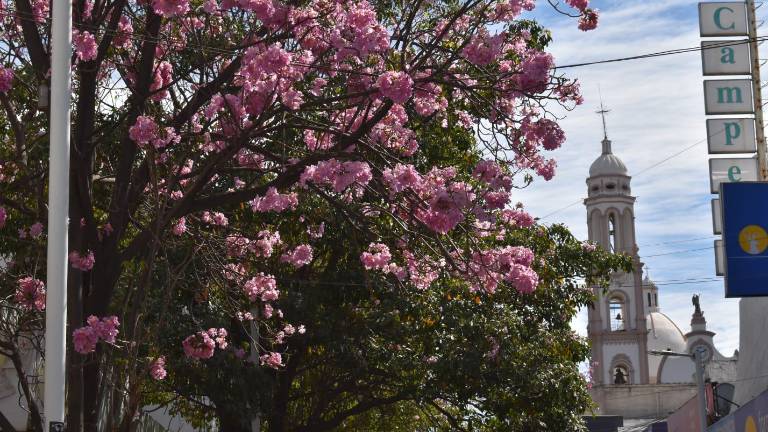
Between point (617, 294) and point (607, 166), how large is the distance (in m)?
10.4

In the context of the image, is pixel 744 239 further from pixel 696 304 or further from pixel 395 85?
pixel 696 304

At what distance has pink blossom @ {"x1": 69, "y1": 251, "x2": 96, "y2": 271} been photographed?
972cm

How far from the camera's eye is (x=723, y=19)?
29031 mm

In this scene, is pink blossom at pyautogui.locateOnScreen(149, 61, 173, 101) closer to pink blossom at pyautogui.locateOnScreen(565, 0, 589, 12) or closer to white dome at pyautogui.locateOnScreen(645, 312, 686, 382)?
pink blossom at pyautogui.locateOnScreen(565, 0, 589, 12)

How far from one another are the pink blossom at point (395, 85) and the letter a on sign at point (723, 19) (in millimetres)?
21299

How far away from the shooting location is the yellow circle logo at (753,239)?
63.4 feet

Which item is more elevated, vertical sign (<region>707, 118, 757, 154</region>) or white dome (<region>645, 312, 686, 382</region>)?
white dome (<region>645, 312, 686, 382</region>)

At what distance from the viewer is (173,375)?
60.7 feet

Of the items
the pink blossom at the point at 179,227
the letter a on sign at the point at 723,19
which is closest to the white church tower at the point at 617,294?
the letter a on sign at the point at 723,19

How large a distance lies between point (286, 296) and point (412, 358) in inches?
82.2

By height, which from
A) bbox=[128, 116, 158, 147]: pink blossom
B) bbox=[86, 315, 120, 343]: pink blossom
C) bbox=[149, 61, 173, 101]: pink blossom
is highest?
bbox=[149, 61, 173, 101]: pink blossom

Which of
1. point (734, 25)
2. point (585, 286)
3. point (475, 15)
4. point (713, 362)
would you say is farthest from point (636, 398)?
point (475, 15)

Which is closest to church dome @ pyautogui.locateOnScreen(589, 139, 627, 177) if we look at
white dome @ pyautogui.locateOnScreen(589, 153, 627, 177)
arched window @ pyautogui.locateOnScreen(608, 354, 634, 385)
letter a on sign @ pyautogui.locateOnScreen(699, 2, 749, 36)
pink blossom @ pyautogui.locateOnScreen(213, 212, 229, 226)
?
white dome @ pyautogui.locateOnScreen(589, 153, 627, 177)

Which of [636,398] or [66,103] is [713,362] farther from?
[66,103]
